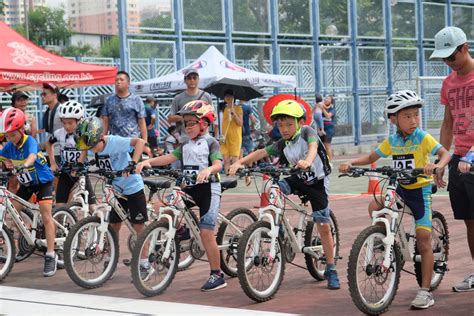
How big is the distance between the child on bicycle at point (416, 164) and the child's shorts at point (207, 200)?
1463mm

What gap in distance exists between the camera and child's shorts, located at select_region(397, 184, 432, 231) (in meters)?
7.45

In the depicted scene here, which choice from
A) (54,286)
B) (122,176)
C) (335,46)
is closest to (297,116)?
(122,176)

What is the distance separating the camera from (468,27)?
132ft

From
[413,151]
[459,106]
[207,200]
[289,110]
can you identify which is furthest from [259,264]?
[459,106]

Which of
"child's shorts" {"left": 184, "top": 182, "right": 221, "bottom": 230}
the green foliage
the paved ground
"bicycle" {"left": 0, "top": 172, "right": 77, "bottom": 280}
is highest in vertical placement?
the green foliage

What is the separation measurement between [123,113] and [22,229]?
126 inches

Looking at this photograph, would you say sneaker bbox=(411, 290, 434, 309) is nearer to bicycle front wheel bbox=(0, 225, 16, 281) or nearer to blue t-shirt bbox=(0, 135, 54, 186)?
bicycle front wheel bbox=(0, 225, 16, 281)

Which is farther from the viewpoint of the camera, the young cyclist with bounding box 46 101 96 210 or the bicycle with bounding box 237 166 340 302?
the young cyclist with bounding box 46 101 96 210

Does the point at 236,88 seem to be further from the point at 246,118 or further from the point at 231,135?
the point at 231,135

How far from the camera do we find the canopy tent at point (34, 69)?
15930 millimetres

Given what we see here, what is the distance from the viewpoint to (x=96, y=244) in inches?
352

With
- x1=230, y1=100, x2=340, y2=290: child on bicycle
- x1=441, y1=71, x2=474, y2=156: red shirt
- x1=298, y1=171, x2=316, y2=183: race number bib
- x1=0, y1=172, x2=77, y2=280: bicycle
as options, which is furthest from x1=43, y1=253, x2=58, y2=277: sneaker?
x1=441, y1=71, x2=474, y2=156: red shirt

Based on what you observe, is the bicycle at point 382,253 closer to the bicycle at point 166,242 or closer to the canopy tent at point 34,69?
the bicycle at point 166,242

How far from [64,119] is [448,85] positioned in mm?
4450
